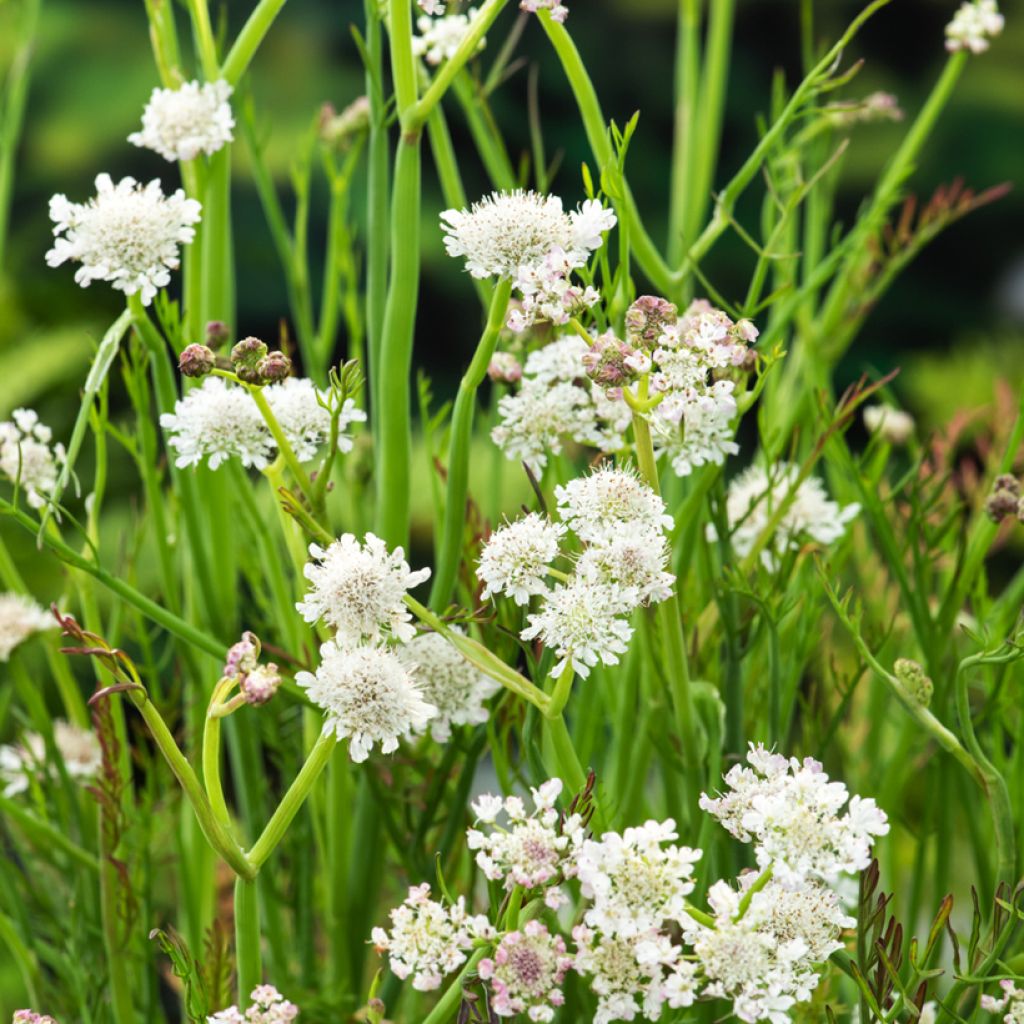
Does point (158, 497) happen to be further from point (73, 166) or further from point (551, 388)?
point (73, 166)

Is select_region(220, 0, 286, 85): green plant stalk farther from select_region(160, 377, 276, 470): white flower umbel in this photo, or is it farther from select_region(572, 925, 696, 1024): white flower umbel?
select_region(572, 925, 696, 1024): white flower umbel

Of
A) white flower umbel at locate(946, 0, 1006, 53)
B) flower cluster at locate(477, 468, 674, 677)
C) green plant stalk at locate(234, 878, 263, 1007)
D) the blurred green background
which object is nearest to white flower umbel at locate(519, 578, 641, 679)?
flower cluster at locate(477, 468, 674, 677)

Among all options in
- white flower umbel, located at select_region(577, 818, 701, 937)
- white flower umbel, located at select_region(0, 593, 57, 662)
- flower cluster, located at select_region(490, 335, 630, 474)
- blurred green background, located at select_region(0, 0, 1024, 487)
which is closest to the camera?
white flower umbel, located at select_region(577, 818, 701, 937)

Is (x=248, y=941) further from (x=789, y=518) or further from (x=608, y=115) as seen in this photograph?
(x=608, y=115)

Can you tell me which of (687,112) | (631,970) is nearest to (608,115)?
(687,112)

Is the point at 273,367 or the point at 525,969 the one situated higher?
the point at 273,367

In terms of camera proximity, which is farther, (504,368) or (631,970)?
(504,368)
